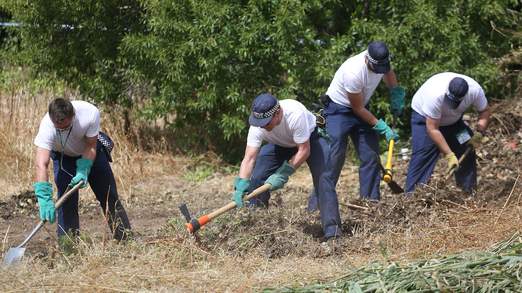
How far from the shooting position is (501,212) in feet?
23.6

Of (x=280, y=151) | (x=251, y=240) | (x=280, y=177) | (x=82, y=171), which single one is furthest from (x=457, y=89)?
(x=82, y=171)

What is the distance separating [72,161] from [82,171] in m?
0.28

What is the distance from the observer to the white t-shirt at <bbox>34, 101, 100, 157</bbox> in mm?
6742

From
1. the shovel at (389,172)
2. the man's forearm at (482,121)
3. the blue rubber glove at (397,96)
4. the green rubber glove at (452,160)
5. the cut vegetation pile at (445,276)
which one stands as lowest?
the shovel at (389,172)

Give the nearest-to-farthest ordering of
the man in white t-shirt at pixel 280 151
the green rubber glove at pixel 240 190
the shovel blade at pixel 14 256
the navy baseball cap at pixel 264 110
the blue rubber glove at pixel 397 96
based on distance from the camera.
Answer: the shovel blade at pixel 14 256, the navy baseball cap at pixel 264 110, the man in white t-shirt at pixel 280 151, the green rubber glove at pixel 240 190, the blue rubber glove at pixel 397 96

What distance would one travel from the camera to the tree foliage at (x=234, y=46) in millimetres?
10492

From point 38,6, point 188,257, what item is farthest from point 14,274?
point 38,6

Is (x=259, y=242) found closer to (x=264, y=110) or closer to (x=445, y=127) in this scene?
(x=264, y=110)

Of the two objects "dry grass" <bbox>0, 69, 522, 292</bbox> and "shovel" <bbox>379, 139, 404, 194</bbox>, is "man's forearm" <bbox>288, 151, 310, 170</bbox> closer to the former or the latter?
"dry grass" <bbox>0, 69, 522, 292</bbox>

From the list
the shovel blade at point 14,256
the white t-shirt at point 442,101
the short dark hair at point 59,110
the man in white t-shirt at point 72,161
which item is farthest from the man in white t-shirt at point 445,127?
the shovel blade at point 14,256

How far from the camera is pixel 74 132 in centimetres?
679

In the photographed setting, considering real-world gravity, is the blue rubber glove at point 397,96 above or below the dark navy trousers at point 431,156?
above

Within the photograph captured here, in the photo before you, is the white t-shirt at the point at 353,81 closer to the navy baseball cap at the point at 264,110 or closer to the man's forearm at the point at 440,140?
the man's forearm at the point at 440,140

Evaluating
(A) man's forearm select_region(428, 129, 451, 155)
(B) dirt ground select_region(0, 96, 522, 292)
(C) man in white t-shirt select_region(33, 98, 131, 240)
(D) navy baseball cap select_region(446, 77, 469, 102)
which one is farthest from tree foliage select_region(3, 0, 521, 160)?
(C) man in white t-shirt select_region(33, 98, 131, 240)
